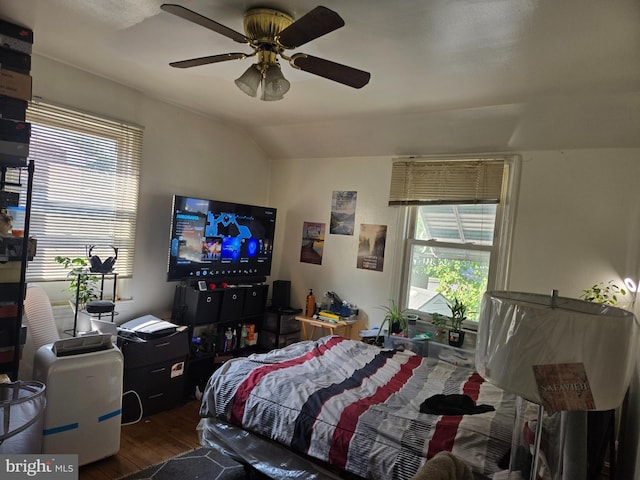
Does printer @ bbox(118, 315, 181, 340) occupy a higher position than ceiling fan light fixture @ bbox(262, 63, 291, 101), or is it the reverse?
ceiling fan light fixture @ bbox(262, 63, 291, 101)

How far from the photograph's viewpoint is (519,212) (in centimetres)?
333

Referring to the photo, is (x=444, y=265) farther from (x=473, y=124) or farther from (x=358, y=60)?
(x=358, y=60)

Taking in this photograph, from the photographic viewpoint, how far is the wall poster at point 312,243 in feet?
14.5

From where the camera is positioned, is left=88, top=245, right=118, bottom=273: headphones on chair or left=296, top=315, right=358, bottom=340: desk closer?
left=88, top=245, right=118, bottom=273: headphones on chair

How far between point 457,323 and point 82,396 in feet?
9.22

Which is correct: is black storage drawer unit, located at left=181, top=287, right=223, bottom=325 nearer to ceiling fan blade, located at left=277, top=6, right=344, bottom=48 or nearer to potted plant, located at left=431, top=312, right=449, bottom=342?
potted plant, located at left=431, top=312, right=449, bottom=342

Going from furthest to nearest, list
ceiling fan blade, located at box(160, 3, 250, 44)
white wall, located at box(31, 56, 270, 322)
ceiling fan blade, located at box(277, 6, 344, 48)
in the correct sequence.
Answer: white wall, located at box(31, 56, 270, 322)
ceiling fan blade, located at box(160, 3, 250, 44)
ceiling fan blade, located at box(277, 6, 344, 48)

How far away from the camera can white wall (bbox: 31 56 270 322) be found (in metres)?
2.99

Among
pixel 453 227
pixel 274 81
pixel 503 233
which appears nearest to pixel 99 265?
pixel 274 81

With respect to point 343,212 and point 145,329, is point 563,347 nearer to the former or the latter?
point 145,329

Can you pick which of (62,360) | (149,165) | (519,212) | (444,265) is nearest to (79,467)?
(62,360)

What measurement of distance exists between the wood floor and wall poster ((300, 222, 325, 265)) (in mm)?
1906

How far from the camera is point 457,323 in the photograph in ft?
11.4

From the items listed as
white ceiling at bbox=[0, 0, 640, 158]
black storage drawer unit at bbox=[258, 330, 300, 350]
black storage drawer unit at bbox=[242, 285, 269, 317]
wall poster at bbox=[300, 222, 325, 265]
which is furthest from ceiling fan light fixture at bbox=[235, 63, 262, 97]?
black storage drawer unit at bbox=[258, 330, 300, 350]
